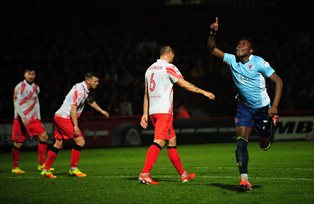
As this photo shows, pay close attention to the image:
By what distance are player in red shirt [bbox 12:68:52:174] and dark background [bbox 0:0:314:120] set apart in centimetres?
873

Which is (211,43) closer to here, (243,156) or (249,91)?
(249,91)

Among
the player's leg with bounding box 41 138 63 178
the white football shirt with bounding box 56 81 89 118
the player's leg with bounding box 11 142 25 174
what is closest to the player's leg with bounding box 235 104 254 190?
the white football shirt with bounding box 56 81 89 118

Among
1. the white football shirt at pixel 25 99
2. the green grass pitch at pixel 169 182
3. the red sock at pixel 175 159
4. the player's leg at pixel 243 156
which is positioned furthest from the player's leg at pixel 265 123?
the white football shirt at pixel 25 99

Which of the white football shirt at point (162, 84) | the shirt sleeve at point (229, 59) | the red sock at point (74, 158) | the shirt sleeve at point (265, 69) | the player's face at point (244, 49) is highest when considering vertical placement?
the player's face at point (244, 49)

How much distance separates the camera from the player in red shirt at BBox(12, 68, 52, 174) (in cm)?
1591

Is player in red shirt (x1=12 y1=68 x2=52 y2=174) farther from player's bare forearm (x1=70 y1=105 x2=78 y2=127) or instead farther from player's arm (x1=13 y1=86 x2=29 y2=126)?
player's bare forearm (x1=70 y1=105 x2=78 y2=127)

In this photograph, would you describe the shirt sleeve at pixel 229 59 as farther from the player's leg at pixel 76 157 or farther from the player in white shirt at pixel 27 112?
the player in white shirt at pixel 27 112

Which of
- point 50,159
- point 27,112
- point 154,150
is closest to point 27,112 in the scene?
point 27,112

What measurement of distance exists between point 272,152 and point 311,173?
7.32 meters

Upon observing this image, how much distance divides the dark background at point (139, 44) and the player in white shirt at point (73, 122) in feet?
35.6

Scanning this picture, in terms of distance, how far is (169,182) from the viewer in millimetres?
11773

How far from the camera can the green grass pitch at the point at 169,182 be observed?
953 cm

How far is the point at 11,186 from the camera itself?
11781 mm

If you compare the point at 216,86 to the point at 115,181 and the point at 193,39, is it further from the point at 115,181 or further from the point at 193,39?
the point at 115,181
